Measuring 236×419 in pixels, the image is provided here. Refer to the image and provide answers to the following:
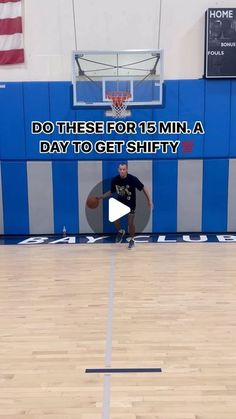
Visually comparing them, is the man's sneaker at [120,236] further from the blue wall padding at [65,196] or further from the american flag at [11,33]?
the american flag at [11,33]

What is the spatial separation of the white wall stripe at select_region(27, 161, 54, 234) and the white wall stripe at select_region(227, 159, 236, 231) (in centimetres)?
394

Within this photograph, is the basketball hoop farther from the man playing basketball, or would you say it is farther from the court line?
the court line

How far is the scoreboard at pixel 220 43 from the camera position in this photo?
8.90 m

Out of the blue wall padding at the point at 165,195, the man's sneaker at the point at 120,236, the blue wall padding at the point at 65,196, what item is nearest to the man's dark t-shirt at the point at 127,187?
the man's sneaker at the point at 120,236

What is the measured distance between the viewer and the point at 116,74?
8.75m

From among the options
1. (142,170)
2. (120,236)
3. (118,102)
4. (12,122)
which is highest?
(118,102)

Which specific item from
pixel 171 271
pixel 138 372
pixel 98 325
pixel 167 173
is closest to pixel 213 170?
pixel 167 173

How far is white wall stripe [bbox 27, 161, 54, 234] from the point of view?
370 inches

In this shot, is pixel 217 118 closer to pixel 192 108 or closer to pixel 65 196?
pixel 192 108

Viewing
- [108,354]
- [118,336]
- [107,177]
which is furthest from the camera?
[107,177]

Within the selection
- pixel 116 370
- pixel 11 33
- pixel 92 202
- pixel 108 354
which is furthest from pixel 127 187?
pixel 116 370

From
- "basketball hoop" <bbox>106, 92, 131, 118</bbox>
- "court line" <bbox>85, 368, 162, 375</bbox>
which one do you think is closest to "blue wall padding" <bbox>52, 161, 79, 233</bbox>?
"basketball hoop" <bbox>106, 92, 131, 118</bbox>

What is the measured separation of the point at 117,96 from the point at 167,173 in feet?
6.53

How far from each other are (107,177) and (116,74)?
2.18 metres
